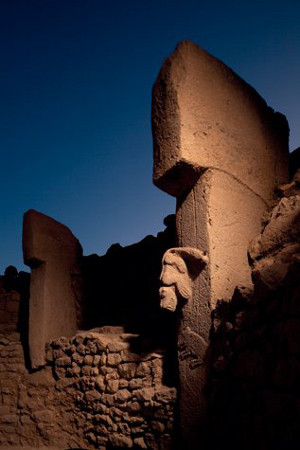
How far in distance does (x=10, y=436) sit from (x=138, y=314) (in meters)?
2.32

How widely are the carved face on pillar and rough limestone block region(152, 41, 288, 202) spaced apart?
63cm

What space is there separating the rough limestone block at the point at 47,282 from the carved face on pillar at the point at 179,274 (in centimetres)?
269

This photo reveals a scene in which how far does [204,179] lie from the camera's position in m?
3.13

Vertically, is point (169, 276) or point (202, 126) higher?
point (202, 126)

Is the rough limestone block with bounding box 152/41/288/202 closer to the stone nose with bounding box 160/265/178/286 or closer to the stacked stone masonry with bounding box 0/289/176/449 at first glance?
the stone nose with bounding box 160/265/178/286

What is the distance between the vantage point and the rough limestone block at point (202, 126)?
3115 millimetres

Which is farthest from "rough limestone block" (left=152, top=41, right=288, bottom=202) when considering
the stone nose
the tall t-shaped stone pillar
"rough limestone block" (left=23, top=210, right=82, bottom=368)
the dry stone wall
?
"rough limestone block" (left=23, top=210, right=82, bottom=368)

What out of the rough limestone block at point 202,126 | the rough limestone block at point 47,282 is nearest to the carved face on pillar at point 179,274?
the rough limestone block at point 202,126

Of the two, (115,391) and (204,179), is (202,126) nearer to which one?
(204,179)

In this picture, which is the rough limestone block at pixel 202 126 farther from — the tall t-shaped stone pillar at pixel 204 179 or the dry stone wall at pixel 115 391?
the dry stone wall at pixel 115 391

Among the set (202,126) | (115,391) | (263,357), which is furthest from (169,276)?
(115,391)

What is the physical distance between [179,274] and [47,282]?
111 inches

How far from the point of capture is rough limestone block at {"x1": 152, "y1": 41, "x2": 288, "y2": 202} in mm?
3115

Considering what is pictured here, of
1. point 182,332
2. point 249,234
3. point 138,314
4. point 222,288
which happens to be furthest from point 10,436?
point 249,234
